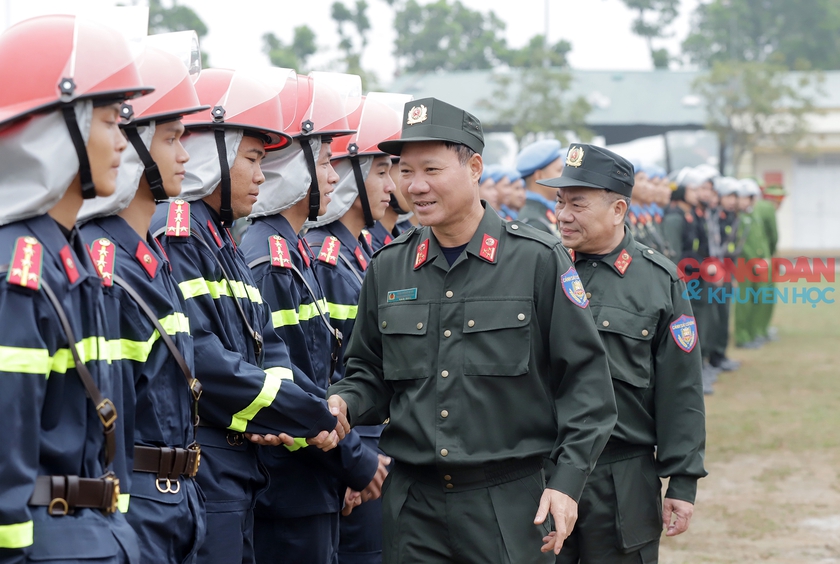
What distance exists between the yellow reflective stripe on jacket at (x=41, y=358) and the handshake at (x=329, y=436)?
3.92ft

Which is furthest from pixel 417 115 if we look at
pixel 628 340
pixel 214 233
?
pixel 628 340

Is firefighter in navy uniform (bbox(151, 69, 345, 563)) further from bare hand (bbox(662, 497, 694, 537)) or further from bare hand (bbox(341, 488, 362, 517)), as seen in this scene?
bare hand (bbox(662, 497, 694, 537))

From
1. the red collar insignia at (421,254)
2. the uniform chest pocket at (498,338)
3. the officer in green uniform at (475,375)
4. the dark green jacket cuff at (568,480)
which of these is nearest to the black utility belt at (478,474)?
the officer in green uniform at (475,375)

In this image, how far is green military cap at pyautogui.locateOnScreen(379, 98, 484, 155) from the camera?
3.36m

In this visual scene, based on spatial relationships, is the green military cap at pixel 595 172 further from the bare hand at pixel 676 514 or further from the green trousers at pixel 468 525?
the green trousers at pixel 468 525

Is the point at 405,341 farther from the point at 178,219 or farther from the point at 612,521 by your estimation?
the point at 612,521

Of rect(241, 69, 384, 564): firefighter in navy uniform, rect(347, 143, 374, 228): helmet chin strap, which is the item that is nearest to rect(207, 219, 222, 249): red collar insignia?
rect(241, 69, 384, 564): firefighter in navy uniform

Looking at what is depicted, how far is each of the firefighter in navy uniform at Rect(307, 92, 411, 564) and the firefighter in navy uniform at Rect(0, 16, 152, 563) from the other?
1.85m

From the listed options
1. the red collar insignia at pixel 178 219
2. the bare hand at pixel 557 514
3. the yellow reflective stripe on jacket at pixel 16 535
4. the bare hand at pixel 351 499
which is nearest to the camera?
the yellow reflective stripe on jacket at pixel 16 535

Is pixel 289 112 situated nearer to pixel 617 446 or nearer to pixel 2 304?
pixel 617 446

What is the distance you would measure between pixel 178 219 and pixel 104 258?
28.3 inches

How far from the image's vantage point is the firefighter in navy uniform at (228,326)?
341cm

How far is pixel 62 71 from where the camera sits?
2.45 meters

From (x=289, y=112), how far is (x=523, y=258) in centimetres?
156
